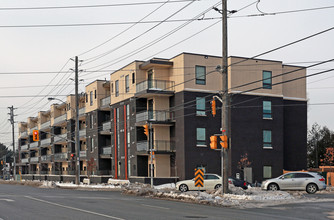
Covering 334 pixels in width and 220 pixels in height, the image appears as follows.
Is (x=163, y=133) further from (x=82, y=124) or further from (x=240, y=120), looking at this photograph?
(x=82, y=124)

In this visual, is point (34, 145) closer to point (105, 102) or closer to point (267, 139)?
point (105, 102)

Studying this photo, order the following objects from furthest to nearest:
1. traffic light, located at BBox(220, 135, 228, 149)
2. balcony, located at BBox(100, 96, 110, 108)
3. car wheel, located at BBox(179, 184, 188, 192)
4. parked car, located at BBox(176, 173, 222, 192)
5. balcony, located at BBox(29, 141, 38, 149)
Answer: balcony, located at BBox(29, 141, 38, 149) < balcony, located at BBox(100, 96, 110, 108) < car wheel, located at BBox(179, 184, 188, 192) < parked car, located at BBox(176, 173, 222, 192) < traffic light, located at BBox(220, 135, 228, 149)

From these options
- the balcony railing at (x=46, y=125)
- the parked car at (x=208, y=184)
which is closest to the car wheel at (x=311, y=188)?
the parked car at (x=208, y=184)

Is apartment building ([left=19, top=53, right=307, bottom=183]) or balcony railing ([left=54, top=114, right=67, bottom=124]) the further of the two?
balcony railing ([left=54, top=114, right=67, bottom=124])

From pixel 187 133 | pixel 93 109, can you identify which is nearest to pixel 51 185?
pixel 93 109

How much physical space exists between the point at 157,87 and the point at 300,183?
19.2 m

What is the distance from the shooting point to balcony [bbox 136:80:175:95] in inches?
1754

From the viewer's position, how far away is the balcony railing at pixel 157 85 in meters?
45.2

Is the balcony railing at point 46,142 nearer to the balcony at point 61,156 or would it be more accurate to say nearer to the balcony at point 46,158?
the balcony at point 46,158

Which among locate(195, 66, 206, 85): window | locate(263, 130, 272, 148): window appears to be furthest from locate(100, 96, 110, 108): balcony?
locate(263, 130, 272, 148): window

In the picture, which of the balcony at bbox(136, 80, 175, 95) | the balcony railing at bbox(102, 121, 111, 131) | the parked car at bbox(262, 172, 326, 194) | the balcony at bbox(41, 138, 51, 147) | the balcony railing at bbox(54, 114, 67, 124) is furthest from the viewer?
the balcony at bbox(41, 138, 51, 147)

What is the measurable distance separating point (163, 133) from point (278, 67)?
45.7 feet

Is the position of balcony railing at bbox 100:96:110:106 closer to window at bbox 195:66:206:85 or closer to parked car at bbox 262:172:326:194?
window at bbox 195:66:206:85

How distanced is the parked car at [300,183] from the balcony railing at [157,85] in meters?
16.9
